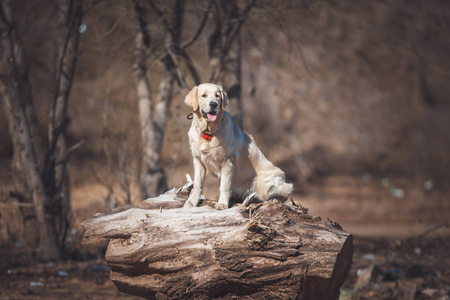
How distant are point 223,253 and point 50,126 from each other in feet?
16.0

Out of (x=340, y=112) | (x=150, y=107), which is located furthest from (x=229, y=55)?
(x=340, y=112)

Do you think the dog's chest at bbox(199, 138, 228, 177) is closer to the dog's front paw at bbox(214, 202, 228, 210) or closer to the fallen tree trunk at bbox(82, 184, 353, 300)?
the dog's front paw at bbox(214, 202, 228, 210)

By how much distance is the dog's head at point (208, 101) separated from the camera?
476cm

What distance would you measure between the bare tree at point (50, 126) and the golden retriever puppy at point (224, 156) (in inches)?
141

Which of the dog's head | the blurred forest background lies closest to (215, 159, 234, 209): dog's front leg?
the dog's head

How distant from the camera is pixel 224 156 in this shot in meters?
5.07

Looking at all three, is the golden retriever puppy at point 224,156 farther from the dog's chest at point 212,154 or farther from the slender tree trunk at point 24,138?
the slender tree trunk at point 24,138

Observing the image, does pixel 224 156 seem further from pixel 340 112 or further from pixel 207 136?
pixel 340 112

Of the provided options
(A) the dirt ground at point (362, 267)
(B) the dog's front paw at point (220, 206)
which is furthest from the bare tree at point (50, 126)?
(B) the dog's front paw at point (220, 206)

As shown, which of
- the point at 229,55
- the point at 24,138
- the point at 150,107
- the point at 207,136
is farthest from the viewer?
the point at 150,107

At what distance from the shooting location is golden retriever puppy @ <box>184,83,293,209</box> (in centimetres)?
488

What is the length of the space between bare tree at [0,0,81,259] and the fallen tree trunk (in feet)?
11.9

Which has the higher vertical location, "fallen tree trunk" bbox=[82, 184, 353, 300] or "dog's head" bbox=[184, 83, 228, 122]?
"dog's head" bbox=[184, 83, 228, 122]

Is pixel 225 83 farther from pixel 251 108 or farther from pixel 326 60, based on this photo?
pixel 326 60
